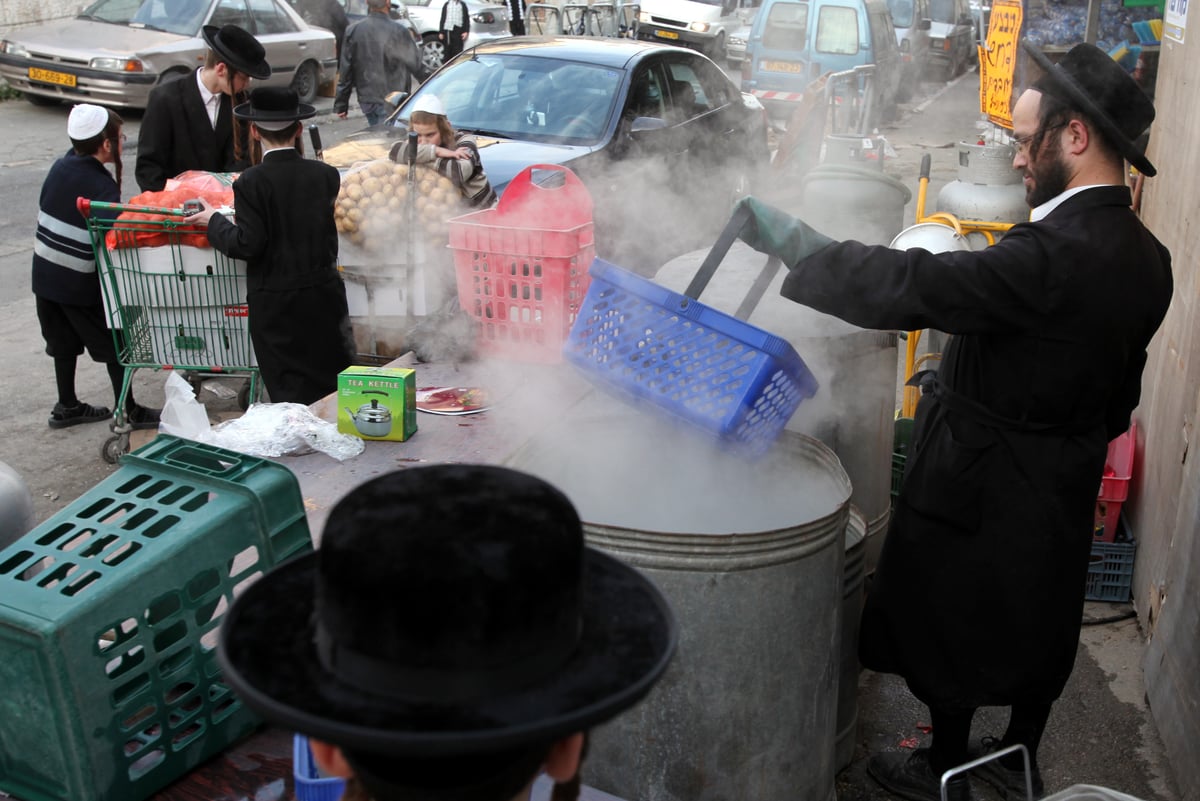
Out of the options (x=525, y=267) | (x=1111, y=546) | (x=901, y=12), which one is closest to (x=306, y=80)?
(x=901, y=12)

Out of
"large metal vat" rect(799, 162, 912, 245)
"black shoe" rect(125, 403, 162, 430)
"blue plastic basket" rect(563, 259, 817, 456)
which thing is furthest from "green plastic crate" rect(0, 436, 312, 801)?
"black shoe" rect(125, 403, 162, 430)

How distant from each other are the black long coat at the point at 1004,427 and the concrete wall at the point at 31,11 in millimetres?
17031

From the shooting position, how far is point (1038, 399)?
8.79 feet

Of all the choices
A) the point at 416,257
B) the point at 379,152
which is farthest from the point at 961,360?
the point at 379,152

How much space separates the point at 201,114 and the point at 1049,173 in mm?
4418

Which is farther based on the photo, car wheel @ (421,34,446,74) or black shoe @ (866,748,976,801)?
car wheel @ (421,34,446,74)

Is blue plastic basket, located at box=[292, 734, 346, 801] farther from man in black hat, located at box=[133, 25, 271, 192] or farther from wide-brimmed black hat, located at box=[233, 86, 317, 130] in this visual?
man in black hat, located at box=[133, 25, 271, 192]

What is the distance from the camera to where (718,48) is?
21.3 metres

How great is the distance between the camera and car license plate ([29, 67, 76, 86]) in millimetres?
13328

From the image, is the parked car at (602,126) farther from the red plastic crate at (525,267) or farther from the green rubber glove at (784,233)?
the green rubber glove at (784,233)

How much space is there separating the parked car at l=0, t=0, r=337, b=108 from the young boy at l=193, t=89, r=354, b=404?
360 inches

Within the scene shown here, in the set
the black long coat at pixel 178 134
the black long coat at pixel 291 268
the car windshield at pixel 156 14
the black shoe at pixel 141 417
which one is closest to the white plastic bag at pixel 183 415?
the black long coat at pixel 291 268

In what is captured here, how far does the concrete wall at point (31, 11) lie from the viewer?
52.3 ft

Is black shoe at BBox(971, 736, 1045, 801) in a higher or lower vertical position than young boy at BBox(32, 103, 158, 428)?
lower
